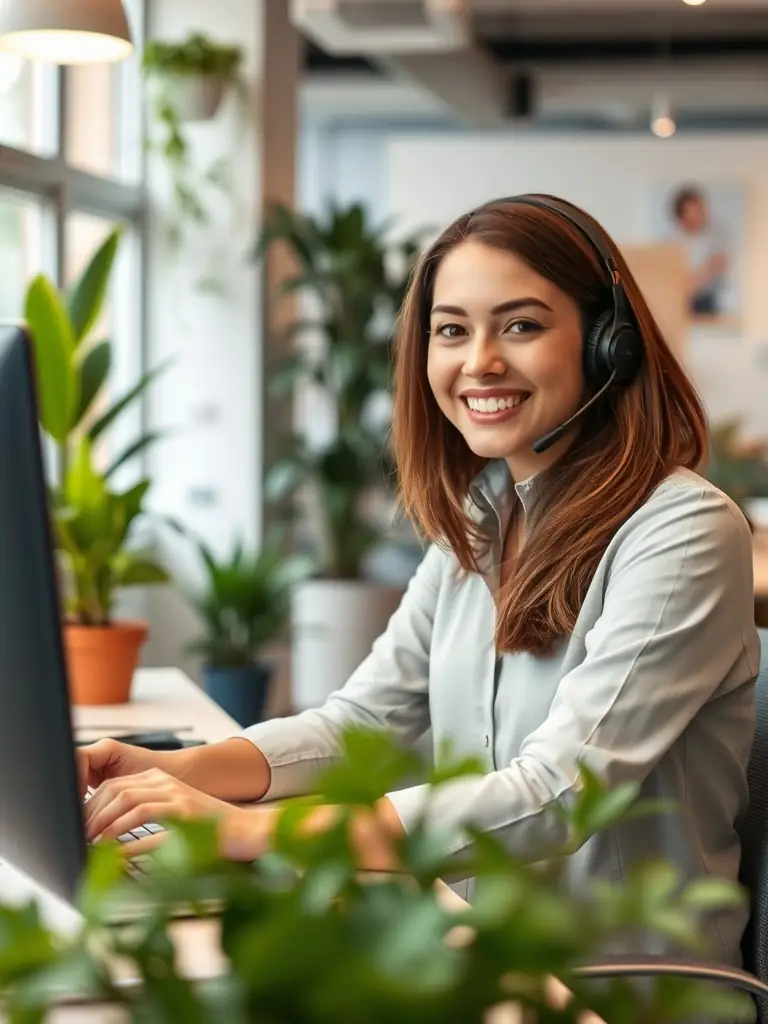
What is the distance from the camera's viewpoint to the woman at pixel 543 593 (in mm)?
1336

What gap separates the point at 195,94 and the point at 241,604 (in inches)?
67.9

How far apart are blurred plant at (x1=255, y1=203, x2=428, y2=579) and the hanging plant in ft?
0.93

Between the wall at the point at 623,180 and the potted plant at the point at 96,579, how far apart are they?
6.48 metres

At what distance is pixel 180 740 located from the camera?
5.96ft

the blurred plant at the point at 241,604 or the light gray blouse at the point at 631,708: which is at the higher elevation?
the light gray blouse at the point at 631,708

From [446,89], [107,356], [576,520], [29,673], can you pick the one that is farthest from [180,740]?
[446,89]

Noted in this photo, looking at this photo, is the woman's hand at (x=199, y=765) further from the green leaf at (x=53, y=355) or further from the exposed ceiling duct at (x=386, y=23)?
the exposed ceiling duct at (x=386, y=23)

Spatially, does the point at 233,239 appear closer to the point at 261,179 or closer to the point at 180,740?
the point at 261,179

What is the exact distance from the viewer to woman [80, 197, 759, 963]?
1.34m

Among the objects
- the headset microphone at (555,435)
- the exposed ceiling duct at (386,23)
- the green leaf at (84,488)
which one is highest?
the exposed ceiling duct at (386,23)

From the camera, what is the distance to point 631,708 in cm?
134

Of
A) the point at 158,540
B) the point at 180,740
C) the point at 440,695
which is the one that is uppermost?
the point at 440,695

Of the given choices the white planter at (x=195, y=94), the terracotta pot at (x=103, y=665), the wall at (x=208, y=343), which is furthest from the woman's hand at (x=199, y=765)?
the white planter at (x=195, y=94)

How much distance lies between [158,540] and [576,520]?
4.01 m
